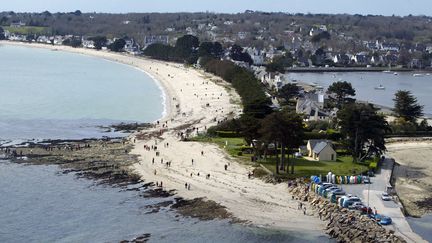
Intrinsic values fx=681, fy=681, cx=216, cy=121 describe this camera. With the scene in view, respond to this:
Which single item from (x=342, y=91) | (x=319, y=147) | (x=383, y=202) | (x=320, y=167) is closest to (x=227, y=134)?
(x=319, y=147)

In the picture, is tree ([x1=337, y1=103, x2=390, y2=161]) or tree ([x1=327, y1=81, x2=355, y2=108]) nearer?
tree ([x1=337, y1=103, x2=390, y2=161])

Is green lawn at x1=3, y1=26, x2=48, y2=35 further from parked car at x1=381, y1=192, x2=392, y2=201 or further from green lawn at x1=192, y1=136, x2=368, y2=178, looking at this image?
parked car at x1=381, y1=192, x2=392, y2=201

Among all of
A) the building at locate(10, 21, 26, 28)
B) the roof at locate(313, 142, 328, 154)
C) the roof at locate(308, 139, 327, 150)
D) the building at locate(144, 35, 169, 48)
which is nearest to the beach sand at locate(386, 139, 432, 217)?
the roof at locate(313, 142, 328, 154)

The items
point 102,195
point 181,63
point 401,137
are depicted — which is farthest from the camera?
point 181,63

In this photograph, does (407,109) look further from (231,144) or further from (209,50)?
(209,50)

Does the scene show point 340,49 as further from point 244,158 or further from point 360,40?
point 244,158

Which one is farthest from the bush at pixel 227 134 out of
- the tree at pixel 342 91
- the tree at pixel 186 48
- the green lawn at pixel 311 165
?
the tree at pixel 186 48

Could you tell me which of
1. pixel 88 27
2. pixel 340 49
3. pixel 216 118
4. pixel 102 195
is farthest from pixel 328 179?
pixel 88 27
